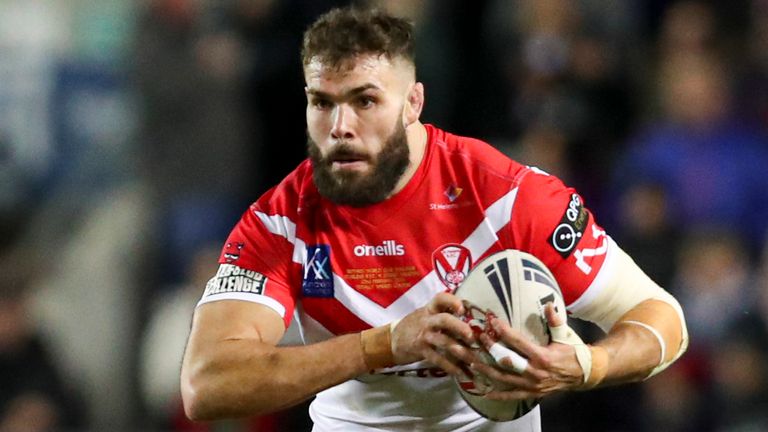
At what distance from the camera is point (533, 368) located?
4.00 meters

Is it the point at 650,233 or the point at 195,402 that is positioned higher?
the point at 650,233

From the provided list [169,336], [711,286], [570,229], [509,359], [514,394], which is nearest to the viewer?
[509,359]

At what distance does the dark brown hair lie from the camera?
4543 mm

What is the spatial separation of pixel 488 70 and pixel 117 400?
2934 millimetres

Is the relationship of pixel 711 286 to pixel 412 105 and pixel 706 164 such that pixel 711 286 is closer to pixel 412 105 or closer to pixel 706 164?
pixel 706 164

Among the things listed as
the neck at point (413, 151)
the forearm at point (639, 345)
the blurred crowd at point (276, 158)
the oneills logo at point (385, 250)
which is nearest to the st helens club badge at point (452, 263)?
the oneills logo at point (385, 250)

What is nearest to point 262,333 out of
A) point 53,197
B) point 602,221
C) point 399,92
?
point 399,92

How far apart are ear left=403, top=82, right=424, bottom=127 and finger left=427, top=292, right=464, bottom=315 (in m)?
0.83

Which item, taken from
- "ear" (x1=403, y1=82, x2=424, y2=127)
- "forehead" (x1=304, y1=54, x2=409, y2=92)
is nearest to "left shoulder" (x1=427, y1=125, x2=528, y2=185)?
"ear" (x1=403, y1=82, x2=424, y2=127)

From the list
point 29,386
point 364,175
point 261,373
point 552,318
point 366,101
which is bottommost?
point 29,386

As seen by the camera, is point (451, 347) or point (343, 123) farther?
point (343, 123)

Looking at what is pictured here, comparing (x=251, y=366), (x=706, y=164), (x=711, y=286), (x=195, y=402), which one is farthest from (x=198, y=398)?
(x=706, y=164)

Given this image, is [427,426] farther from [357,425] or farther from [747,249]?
[747,249]

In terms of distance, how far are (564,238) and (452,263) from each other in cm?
37
